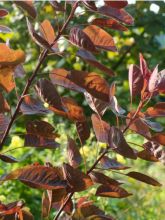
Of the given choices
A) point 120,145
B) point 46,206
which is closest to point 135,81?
point 120,145

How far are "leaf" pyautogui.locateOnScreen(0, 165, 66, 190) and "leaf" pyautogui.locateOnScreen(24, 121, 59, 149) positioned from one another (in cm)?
15

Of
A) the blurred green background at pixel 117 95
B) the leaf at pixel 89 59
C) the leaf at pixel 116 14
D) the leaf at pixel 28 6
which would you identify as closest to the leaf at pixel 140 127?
the leaf at pixel 89 59

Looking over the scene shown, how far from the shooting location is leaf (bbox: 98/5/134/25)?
4.58 ft

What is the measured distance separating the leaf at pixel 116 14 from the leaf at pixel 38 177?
42cm

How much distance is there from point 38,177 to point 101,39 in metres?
0.39

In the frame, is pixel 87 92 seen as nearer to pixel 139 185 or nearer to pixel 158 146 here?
pixel 158 146

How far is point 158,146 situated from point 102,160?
15cm

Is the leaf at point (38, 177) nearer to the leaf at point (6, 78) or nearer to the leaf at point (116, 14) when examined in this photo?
the leaf at point (6, 78)

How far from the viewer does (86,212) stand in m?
1.41

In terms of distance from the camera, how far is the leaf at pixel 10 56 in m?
1.26

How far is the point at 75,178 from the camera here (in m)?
1.30

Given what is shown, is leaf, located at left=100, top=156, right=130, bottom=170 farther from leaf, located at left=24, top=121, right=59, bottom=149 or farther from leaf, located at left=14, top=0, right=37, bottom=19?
leaf, located at left=14, top=0, right=37, bottom=19

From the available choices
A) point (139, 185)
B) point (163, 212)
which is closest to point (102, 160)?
point (163, 212)

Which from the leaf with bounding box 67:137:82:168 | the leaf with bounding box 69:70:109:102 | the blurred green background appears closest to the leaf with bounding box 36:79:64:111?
the leaf with bounding box 69:70:109:102
